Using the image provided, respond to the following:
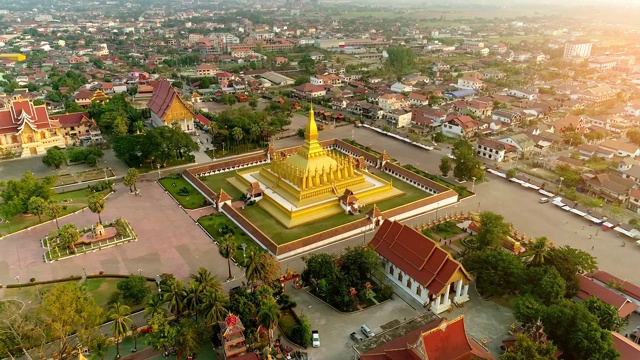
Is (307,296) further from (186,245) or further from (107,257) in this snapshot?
(107,257)

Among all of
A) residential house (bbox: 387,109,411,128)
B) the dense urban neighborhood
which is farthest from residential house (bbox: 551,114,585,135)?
residential house (bbox: 387,109,411,128)

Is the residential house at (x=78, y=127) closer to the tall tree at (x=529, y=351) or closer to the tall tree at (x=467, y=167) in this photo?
the tall tree at (x=467, y=167)

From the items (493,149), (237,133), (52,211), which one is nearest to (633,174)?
(493,149)

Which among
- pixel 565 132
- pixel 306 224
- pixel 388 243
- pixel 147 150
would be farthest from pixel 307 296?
pixel 565 132

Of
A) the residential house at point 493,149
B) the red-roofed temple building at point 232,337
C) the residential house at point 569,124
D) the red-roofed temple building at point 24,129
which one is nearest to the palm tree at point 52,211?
A: the red-roofed temple building at point 232,337

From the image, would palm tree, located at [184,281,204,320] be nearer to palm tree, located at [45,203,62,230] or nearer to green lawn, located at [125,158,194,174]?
palm tree, located at [45,203,62,230]

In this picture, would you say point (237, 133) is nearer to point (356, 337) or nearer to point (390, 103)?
point (390, 103)
